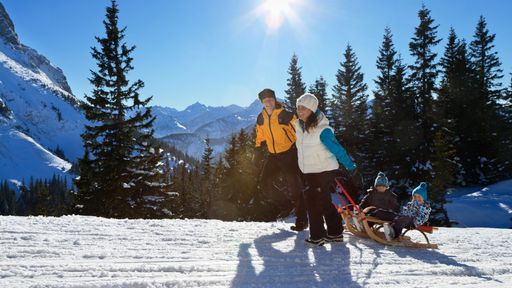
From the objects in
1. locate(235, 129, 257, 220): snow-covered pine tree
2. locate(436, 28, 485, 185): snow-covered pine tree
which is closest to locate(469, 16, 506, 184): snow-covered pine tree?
locate(436, 28, 485, 185): snow-covered pine tree

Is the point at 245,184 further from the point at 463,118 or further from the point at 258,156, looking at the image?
the point at 258,156

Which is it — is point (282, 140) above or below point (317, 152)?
above

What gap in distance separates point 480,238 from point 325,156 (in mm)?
3951

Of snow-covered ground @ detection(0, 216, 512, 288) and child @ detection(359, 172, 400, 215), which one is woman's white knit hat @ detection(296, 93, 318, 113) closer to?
snow-covered ground @ detection(0, 216, 512, 288)

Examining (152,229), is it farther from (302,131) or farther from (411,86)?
(411,86)

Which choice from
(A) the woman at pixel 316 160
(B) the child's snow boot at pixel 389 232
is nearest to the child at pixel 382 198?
(B) the child's snow boot at pixel 389 232

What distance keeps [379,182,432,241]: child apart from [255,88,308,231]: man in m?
1.60

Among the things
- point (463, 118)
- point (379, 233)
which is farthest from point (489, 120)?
point (379, 233)

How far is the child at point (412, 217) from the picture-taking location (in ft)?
18.4

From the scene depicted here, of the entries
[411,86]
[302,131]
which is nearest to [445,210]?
[411,86]

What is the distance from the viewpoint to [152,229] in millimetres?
5824

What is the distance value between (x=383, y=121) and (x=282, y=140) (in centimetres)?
2884

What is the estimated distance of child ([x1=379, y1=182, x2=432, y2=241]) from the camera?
5.60 metres

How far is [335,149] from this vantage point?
16.2 ft
